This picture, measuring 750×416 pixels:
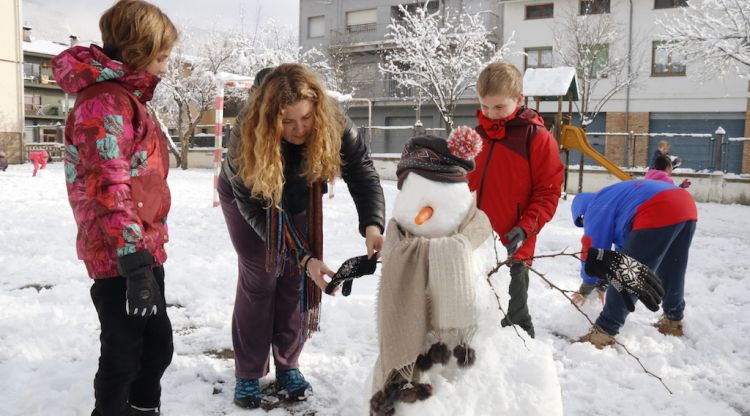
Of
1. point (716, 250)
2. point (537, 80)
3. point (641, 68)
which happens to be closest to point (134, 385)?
point (716, 250)

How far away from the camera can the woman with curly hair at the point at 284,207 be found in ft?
7.90

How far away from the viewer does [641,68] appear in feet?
77.9

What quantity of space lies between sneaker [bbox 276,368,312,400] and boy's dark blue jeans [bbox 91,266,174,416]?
2.41ft

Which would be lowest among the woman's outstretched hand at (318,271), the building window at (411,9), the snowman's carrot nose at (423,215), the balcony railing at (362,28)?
the woman's outstretched hand at (318,271)

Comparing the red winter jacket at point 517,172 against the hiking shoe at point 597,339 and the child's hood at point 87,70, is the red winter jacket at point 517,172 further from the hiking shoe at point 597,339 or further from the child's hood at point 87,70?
the child's hood at point 87,70

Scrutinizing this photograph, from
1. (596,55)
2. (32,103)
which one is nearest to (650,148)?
(596,55)

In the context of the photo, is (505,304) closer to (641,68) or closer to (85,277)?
(85,277)

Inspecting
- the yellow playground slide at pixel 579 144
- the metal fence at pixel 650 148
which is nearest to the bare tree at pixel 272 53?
the metal fence at pixel 650 148

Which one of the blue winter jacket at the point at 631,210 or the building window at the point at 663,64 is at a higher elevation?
the building window at the point at 663,64

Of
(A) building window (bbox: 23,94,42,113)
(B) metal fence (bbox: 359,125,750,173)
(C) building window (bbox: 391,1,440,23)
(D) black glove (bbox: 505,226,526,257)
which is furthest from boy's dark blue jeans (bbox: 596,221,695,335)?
(A) building window (bbox: 23,94,42,113)

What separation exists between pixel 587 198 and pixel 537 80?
9820 mm

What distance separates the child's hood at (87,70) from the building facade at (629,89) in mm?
18223

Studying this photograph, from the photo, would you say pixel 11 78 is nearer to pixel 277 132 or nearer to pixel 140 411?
pixel 140 411

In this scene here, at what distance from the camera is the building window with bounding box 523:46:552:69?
25.7 meters
